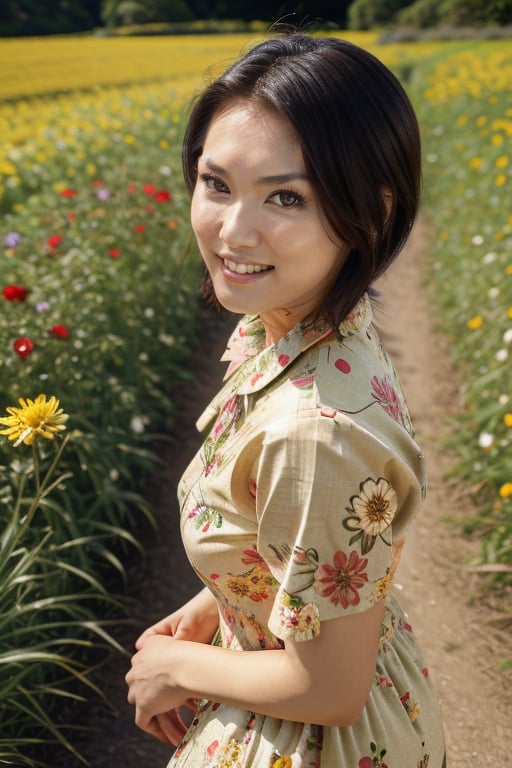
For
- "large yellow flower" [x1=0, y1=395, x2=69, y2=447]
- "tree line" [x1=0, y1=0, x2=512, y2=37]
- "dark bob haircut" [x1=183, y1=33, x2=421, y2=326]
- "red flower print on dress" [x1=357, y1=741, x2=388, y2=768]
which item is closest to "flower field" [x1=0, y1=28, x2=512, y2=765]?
"large yellow flower" [x1=0, y1=395, x2=69, y2=447]

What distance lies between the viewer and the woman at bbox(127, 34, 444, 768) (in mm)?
861

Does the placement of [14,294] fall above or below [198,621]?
above

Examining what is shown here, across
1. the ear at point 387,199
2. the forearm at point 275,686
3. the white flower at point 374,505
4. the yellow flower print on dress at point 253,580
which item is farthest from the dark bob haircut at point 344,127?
the forearm at point 275,686

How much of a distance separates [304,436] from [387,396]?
0.55 ft

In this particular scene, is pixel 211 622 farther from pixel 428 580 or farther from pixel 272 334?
pixel 428 580

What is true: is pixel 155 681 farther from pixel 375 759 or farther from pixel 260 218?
pixel 260 218

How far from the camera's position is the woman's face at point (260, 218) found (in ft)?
3.00

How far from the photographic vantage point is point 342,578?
2.83 feet

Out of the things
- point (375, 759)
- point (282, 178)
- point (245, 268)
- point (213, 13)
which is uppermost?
point (213, 13)

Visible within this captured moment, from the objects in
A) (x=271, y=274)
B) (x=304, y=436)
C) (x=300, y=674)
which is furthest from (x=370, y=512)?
(x=271, y=274)

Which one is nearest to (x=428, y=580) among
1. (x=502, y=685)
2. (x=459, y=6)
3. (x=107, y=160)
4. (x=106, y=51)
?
(x=502, y=685)

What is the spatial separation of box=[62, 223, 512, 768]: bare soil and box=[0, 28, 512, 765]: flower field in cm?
8

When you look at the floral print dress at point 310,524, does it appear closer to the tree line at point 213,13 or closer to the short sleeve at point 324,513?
the short sleeve at point 324,513

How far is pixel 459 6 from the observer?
20.1m
